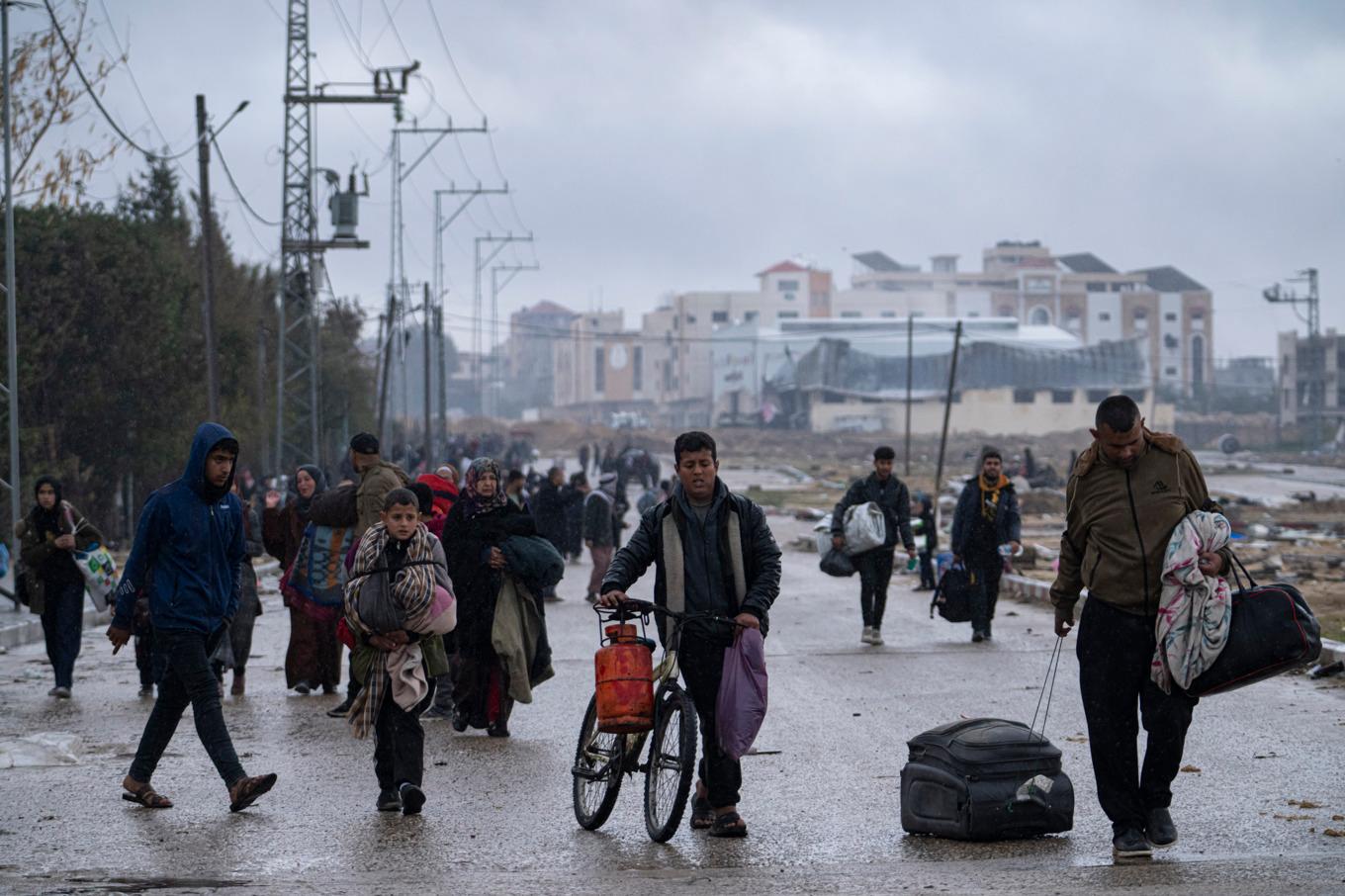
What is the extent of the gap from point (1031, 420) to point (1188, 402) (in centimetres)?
3004

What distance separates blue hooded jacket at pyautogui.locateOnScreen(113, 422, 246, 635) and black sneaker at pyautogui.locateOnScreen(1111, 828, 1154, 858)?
3.95 m

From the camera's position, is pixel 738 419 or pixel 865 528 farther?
pixel 738 419

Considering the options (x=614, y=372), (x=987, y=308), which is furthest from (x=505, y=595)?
(x=614, y=372)

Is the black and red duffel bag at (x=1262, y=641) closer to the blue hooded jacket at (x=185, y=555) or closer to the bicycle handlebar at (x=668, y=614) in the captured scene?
the bicycle handlebar at (x=668, y=614)

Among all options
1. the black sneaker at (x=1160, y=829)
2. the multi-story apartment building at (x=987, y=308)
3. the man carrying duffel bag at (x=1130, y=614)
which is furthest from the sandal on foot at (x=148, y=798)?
the multi-story apartment building at (x=987, y=308)

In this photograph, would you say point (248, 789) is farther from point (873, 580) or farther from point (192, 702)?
point (873, 580)

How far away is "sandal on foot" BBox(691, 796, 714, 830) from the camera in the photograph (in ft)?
23.2

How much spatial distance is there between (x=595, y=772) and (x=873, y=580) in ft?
26.0

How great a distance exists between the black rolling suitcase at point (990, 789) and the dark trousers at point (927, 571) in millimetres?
13475

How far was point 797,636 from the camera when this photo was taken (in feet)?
52.5

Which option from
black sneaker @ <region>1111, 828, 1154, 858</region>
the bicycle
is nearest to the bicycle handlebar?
the bicycle

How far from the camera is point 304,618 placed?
38.2 ft

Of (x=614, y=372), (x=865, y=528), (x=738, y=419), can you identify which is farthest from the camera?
(x=614, y=372)

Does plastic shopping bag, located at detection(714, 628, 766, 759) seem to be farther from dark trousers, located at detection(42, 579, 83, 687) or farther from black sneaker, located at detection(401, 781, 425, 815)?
dark trousers, located at detection(42, 579, 83, 687)
